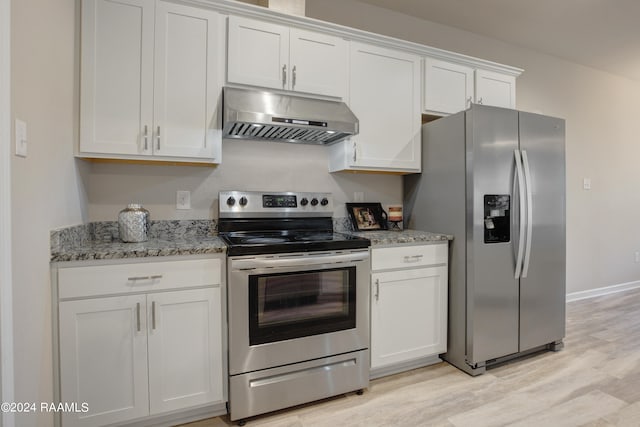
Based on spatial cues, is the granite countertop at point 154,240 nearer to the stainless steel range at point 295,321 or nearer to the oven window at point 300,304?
the stainless steel range at point 295,321

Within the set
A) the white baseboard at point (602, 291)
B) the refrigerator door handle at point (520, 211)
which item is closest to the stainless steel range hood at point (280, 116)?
the refrigerator door handle at point (520, 211)

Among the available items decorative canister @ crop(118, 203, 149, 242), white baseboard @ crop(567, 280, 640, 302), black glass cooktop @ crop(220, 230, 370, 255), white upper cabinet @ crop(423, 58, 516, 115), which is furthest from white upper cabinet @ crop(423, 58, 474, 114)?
white baseboard @ crop(567, 280, 640, 302)

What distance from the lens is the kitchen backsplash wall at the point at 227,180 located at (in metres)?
2.07

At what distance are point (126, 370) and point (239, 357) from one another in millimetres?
526

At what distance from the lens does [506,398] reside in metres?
1.98

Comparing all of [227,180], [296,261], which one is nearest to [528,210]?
[296,261]

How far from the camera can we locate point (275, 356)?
5.98ft

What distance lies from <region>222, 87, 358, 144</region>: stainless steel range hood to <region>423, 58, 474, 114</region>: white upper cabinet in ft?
2.66

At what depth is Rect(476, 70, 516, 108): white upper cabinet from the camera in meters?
2.82

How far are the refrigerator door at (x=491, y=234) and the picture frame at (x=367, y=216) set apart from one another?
0.73m

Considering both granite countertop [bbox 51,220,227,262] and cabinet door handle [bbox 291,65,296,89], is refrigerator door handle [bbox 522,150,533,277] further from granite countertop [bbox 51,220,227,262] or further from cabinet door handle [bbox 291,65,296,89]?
granite countertop [bbox 51,220,227,262]

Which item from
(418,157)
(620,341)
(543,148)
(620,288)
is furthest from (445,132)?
(620,288)

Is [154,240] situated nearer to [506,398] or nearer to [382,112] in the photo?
[382,112]

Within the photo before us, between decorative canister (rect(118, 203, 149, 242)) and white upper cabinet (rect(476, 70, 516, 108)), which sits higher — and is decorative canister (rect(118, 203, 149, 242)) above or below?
below
